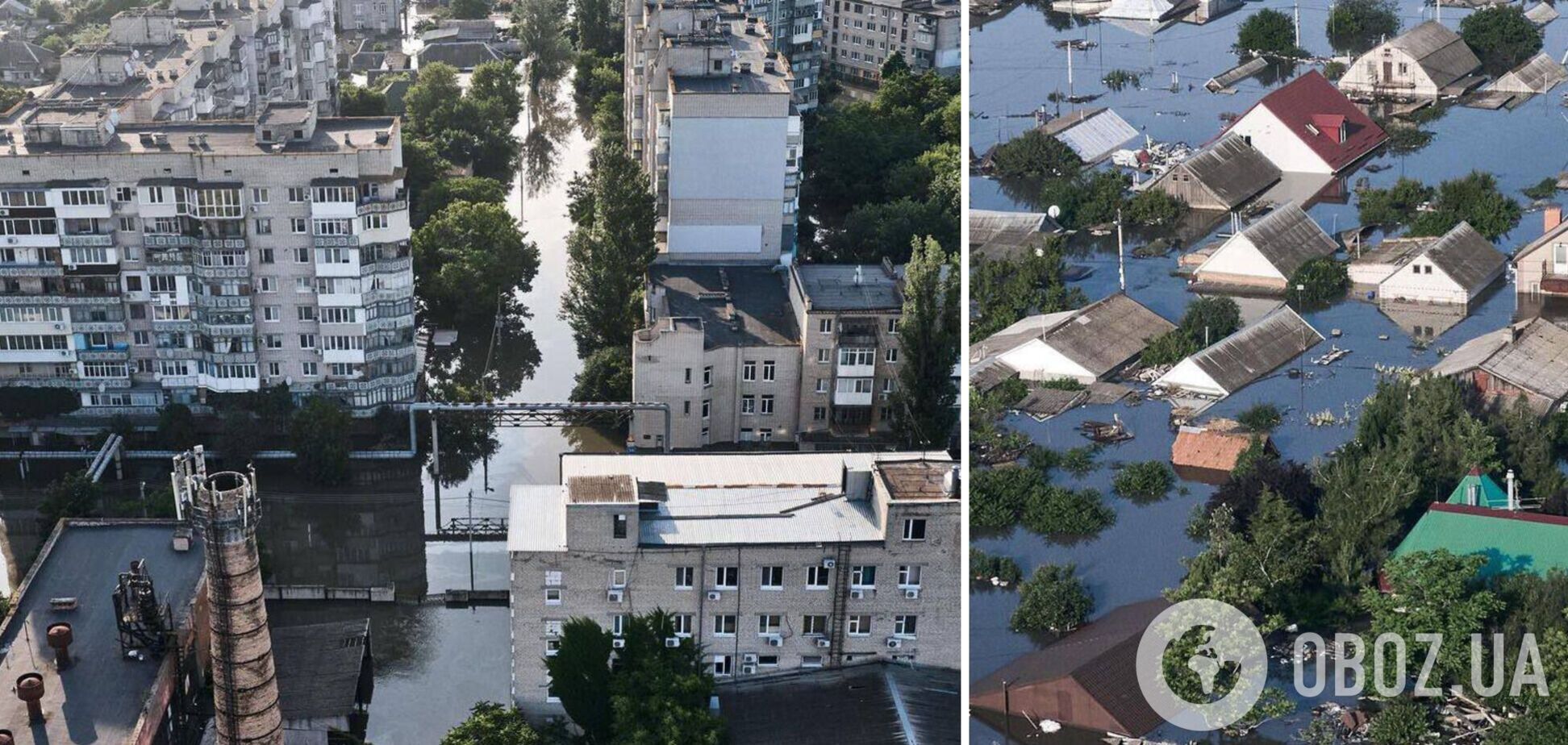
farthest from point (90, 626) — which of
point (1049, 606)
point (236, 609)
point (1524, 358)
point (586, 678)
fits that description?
point (1524, 358)

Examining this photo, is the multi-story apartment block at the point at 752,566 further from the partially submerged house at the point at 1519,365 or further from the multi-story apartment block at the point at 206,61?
the multi-story apartment block at the point at 206,61

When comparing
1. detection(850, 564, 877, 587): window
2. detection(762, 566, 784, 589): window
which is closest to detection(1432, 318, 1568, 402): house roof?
detection(850, 564, 877, 587): window

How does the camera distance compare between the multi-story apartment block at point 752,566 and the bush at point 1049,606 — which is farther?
the multi-story apartment block at point 752,566

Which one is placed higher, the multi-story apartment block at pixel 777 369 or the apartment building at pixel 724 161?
the apartment building at pixel 724 161

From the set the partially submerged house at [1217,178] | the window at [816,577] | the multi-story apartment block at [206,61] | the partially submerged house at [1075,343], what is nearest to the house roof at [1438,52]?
the partially submerged house at [1217,178]

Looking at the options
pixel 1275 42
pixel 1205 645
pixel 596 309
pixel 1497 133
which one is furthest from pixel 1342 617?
pixel 1275 42

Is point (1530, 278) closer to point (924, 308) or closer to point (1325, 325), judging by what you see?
point (1325, 325)
